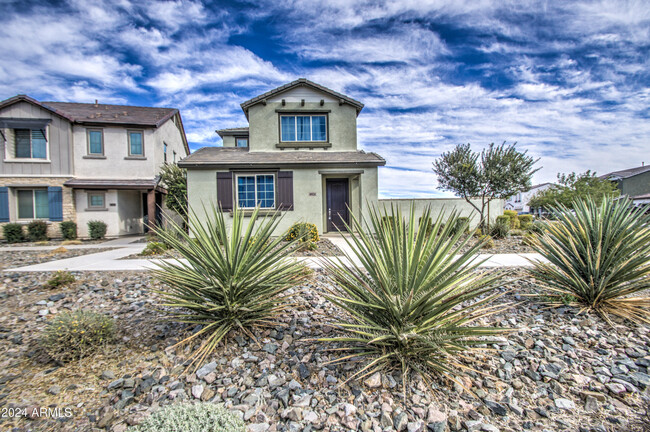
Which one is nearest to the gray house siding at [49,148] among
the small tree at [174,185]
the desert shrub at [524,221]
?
the small tree at [174,185]

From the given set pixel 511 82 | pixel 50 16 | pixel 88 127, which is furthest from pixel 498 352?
pixel 88 127

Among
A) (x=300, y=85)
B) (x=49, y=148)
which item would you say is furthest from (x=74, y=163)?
(x=300, y=85)

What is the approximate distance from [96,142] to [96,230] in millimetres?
4754

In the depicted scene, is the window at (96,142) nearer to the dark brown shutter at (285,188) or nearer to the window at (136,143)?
the window at (136,143)

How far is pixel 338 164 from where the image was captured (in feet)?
37.7

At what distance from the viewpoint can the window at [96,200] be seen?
1434 cm

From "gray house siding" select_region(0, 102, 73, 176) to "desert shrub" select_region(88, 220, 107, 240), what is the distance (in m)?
2.93

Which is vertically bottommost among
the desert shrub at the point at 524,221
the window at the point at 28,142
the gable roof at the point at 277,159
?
the desert shrub at the point at 524,221

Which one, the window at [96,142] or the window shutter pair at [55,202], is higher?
the window at [96,142]

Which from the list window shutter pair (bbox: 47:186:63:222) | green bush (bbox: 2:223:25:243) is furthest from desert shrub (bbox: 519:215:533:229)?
green bush (bbox: 2:223:25:243)

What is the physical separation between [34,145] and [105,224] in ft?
17.1

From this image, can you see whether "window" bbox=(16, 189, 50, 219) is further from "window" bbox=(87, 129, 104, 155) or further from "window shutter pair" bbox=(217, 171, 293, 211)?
"window shutter pair" bbox=(217, 171, 293, 211)

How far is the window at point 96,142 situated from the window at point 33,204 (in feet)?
9.88

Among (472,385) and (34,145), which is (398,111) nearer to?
(472,385)
